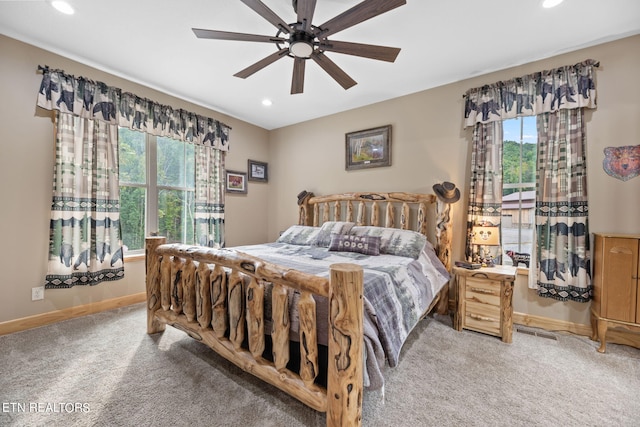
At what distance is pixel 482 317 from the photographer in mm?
2371

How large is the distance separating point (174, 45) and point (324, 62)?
1465mm

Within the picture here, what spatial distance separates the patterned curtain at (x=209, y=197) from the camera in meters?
3.61

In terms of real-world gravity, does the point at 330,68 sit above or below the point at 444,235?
above

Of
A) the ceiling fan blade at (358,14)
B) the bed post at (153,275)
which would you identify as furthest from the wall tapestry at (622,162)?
the bed post at (153,275)

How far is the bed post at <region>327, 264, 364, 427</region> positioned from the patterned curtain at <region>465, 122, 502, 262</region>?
215cm

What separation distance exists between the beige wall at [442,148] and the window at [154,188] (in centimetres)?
149

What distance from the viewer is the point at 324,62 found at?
200 cm

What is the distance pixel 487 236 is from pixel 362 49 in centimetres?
199

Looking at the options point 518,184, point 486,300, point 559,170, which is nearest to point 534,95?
→ point 559,170

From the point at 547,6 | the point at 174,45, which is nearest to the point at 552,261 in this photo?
the point at 547,6

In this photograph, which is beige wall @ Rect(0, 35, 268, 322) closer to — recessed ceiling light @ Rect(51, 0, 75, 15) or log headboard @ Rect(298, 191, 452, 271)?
recessed ceiling light @ Rect(51, 0, 75, 15)

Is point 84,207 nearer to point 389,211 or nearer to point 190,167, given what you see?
point 190,167

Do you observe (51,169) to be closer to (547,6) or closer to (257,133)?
(257,133)

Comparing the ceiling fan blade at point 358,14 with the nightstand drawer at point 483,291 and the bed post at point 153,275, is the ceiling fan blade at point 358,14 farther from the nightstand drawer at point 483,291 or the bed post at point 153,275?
the nightstand drawer at point 483,291
